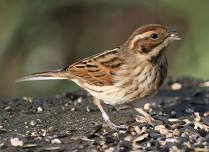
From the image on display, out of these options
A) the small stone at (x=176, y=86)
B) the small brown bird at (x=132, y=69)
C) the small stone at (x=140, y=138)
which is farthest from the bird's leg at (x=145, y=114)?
the small stone at (x=176, y=86)

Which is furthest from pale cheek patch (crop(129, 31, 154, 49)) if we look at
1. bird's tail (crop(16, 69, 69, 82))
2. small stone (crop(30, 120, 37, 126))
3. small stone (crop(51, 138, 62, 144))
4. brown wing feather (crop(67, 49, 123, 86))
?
small stone (crop(51, 138, 62, 144))

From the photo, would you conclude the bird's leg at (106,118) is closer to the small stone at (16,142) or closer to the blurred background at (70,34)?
the small stone at (16,142)

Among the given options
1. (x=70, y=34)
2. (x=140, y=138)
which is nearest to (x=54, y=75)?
(x=140, y=138)

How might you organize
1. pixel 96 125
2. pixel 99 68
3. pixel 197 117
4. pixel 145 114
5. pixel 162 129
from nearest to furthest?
pixel 162 129 < pixel 96 125 < pixel 145 114 < pixel 197 117 < pixel 99 68

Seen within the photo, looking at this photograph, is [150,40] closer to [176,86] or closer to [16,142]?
[16,142]

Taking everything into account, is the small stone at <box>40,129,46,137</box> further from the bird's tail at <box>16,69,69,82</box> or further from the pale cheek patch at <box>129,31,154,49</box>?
the pale cheek patch at <box>129,31,154,49</box>

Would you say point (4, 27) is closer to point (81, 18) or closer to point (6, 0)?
point (6, 0)

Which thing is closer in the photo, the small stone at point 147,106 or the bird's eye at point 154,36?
the bird's eye at point 154,36
